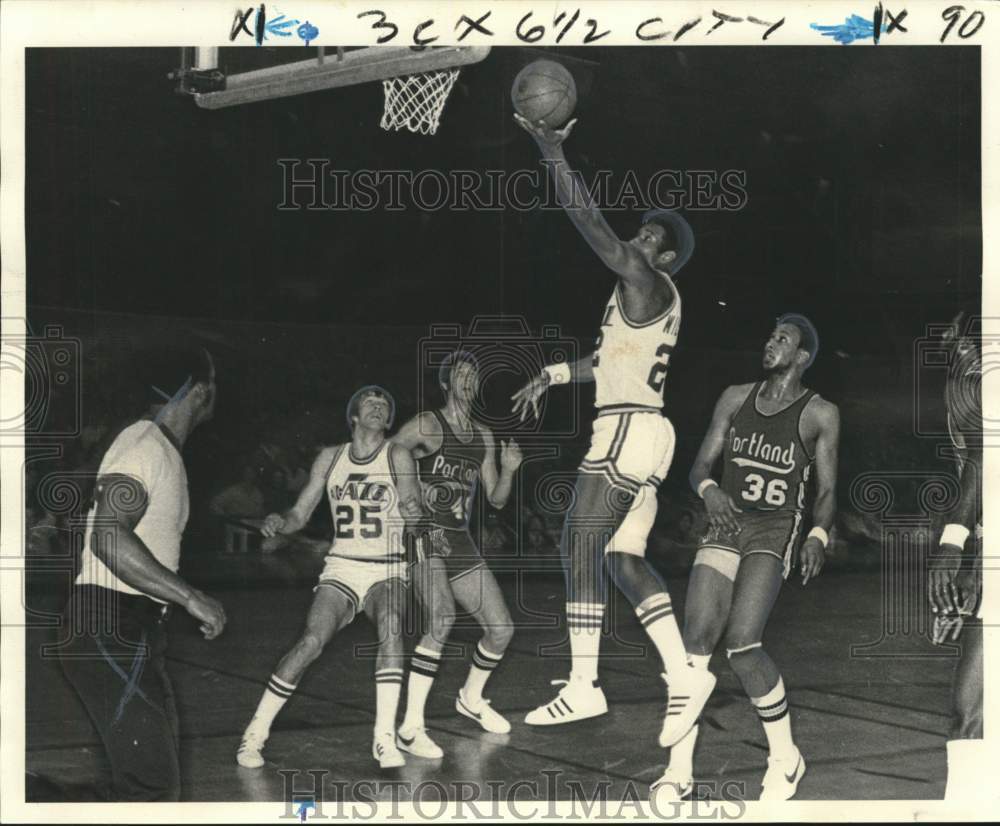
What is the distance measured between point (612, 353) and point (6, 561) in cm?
286

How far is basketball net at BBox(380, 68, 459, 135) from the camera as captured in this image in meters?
7.80

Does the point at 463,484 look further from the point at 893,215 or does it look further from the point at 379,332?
the point at 893,215

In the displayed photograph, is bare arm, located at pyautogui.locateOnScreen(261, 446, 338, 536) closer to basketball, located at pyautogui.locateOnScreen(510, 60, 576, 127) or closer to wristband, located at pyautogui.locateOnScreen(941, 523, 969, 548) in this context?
basketball, located at pyautogui.locateOnScreen(510, 60, 576, 127)

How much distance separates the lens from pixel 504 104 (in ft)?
25.5

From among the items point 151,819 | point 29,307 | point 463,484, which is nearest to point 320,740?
point 151,819

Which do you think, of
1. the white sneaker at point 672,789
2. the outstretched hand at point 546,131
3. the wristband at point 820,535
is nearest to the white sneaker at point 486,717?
the white sneaker at point 672,789

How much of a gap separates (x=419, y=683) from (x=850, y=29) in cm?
350

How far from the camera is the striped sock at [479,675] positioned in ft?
25.5

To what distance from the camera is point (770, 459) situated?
25.5 ft

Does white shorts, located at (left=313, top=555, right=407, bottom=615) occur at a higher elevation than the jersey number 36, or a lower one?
lower

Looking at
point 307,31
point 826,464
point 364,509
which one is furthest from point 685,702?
point 307,31

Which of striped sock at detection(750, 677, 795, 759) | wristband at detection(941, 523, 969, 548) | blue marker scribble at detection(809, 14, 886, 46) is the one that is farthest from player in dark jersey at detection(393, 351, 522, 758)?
blue marker scribble at detection(809, 14, 886, 46)

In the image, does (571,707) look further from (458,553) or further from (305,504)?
(305,504)

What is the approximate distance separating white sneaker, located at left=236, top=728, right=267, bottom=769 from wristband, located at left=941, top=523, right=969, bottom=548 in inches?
125
